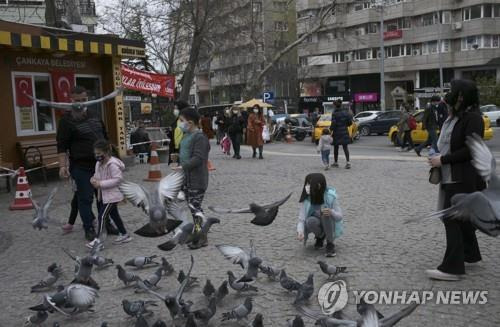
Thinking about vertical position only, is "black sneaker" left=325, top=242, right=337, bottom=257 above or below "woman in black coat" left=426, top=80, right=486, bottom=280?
below

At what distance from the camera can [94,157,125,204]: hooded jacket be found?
264 inches

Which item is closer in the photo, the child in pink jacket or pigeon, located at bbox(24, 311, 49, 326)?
pigeon, located at bbox(24, 311, 49, 326)

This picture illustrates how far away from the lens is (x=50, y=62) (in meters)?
13.1

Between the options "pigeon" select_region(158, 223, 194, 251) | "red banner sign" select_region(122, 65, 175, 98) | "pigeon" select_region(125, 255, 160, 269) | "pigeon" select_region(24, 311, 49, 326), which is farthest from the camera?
"red banner sign" select_region(122, 65, 175, 98)

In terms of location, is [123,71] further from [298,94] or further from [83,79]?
[298,94]

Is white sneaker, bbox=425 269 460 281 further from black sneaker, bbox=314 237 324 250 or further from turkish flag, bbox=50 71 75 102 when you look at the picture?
turkish flag, bbox=50 71 75 102

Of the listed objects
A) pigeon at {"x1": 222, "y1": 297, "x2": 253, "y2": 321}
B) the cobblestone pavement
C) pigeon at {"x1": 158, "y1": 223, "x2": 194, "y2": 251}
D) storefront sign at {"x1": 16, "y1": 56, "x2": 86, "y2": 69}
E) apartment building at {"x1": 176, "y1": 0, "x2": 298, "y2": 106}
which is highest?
apartment building at {"x1": 176, "y1": 0, "x2": 298, "y2": 106}

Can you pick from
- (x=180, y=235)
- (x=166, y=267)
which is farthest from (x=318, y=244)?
(x=180, y=235)

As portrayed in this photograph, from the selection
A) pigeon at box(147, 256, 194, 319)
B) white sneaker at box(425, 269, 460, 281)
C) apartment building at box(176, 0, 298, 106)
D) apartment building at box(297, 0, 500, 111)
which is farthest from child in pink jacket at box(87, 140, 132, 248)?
apartment building at box(297, 0, 500, 111)

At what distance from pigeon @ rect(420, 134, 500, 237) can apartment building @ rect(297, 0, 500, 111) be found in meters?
42.5

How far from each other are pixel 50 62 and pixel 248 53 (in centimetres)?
3638

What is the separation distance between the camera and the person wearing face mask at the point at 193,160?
21.1 ft

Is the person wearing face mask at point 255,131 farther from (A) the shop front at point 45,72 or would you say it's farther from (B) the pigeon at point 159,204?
(B) the pigeon at point 159,204

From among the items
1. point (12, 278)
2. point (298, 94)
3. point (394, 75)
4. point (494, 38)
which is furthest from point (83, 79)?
point (298, 94)
